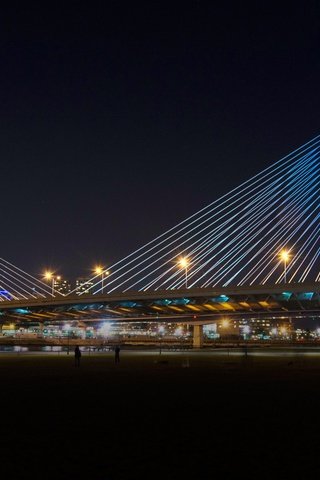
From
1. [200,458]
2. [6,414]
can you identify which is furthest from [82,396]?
[200,458]

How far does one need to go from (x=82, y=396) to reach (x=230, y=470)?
9332mm

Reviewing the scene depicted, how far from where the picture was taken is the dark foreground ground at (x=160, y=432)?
7.82 meters

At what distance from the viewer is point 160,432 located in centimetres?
1041

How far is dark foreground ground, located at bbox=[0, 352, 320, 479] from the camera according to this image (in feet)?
25.7

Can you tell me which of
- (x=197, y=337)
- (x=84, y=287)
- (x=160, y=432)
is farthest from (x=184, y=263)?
(x=84, y=287)

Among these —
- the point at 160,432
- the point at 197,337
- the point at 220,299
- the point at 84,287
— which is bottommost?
the point at 160,432

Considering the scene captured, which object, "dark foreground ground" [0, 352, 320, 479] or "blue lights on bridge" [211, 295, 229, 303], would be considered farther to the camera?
"blue lights on bridge" [211, 295, 229, 303]

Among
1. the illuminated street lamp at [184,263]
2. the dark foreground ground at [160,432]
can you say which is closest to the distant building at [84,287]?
the illuminated street lamp at [184,263]

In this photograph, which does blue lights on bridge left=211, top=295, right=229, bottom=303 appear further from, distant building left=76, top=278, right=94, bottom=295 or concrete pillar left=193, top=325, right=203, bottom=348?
concrete pillar left=193, top=325, right=203, bottom=348

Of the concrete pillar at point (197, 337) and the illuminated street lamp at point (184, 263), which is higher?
the illuminated street lamp at point (184, 263)

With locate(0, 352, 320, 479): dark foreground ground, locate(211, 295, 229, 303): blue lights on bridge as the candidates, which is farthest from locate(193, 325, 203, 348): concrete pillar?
locate(0, 352, 320, 479): dark foreground ground

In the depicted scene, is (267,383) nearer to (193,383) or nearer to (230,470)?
(193,383)

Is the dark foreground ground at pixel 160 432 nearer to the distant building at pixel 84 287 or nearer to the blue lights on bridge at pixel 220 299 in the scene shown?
the blue lights on bridge at pixel 220 299

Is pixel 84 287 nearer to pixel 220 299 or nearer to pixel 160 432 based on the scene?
pixel 220 299
